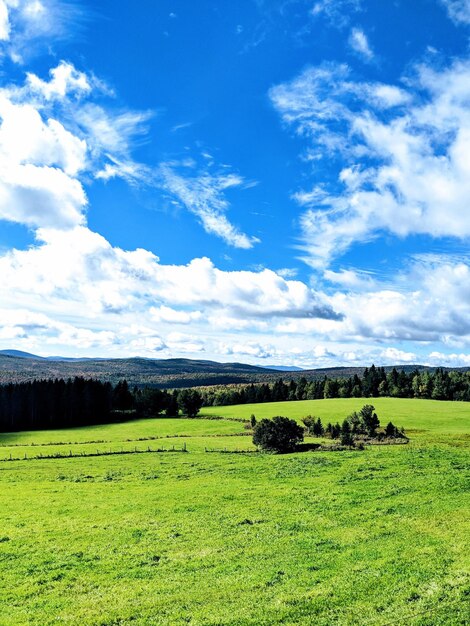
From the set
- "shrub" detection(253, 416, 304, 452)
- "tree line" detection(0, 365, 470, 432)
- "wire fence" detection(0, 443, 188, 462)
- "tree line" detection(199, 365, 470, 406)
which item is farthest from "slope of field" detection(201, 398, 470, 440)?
"wire fence" detection(0, 443, 188, 462)

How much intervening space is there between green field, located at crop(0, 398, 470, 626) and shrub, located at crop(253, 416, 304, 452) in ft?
49.7

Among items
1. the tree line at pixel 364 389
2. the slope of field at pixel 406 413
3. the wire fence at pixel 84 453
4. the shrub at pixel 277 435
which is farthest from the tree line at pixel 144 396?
the shrub at pixel 277 435

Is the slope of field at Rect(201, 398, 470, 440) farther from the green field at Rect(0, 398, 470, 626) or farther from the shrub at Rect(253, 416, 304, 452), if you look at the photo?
the green field at Rect(0, 398, 470, 626)

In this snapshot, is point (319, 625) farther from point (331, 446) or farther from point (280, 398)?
point (280, 398)

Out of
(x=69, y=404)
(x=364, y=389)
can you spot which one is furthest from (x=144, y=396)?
(x=364, y=389)

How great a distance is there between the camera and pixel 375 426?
308 ft

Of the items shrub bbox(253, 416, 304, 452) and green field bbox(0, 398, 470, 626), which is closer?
green field bbox(0, 398, 470, 626)

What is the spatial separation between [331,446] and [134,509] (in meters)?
41.0

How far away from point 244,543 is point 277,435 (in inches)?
1698

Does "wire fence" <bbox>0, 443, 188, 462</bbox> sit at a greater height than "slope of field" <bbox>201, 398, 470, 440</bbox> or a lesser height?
lesser

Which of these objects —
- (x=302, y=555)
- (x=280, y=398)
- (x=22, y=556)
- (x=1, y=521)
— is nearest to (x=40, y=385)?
(x=280, y=398)

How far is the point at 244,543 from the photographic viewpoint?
77.0 ft

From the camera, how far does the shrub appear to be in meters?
65.6

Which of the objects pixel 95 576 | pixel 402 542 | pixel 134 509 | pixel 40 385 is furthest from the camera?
pixel 40 385
